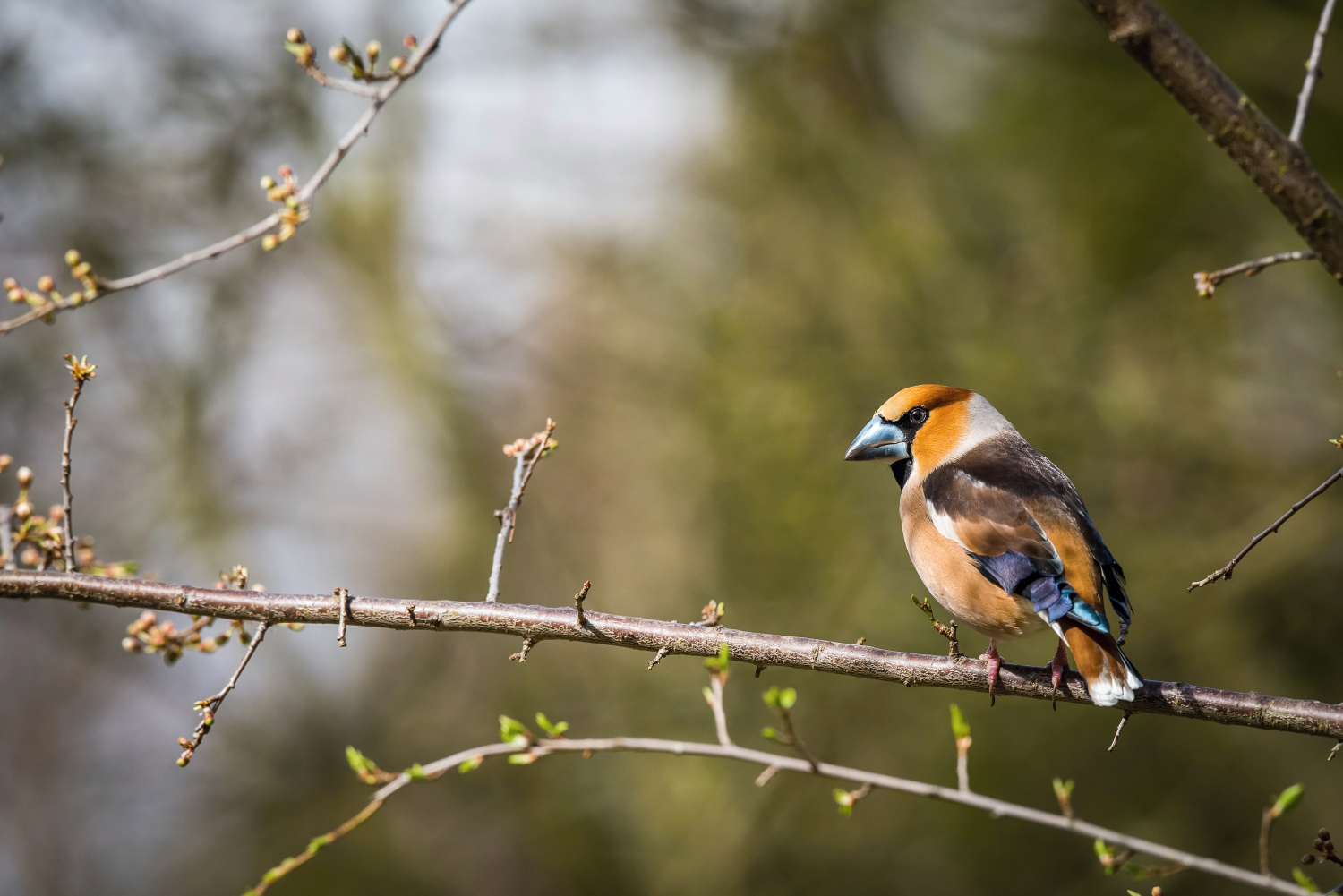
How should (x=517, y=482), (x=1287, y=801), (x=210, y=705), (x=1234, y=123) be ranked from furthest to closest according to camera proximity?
(x=517, y=482)
(x=210, y=705)
(x=1234, y=123)
(x=1287, y=801)

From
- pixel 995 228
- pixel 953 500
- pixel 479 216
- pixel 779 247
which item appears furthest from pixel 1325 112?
pixel 479 216

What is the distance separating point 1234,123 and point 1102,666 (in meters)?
1.68

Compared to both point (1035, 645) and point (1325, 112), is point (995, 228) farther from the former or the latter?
point (1035, 645)

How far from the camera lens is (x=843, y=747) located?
7465 millimetres

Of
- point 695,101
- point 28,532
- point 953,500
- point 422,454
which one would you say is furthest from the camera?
point 422,454

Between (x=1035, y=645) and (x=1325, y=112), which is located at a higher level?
(x=1325, y=112)

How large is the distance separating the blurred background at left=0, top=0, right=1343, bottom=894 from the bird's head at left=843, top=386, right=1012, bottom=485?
2144mm

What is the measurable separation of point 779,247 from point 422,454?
4151mm

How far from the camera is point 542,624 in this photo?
124 inches

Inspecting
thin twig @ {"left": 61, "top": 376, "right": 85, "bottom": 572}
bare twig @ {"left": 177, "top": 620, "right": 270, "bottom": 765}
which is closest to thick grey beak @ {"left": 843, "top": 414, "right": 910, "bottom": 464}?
bare twig @ {"left": 177, "top": 620, "right": 270, "bottom": 765}

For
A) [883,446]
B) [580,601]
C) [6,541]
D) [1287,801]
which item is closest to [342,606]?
[580,601]

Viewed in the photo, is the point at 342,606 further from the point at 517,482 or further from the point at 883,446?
the point at 883,446

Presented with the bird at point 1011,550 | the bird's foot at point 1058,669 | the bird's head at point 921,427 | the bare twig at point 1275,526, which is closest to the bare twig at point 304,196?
the bare twig at point 1275,526

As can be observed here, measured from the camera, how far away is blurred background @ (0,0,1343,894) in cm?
657
